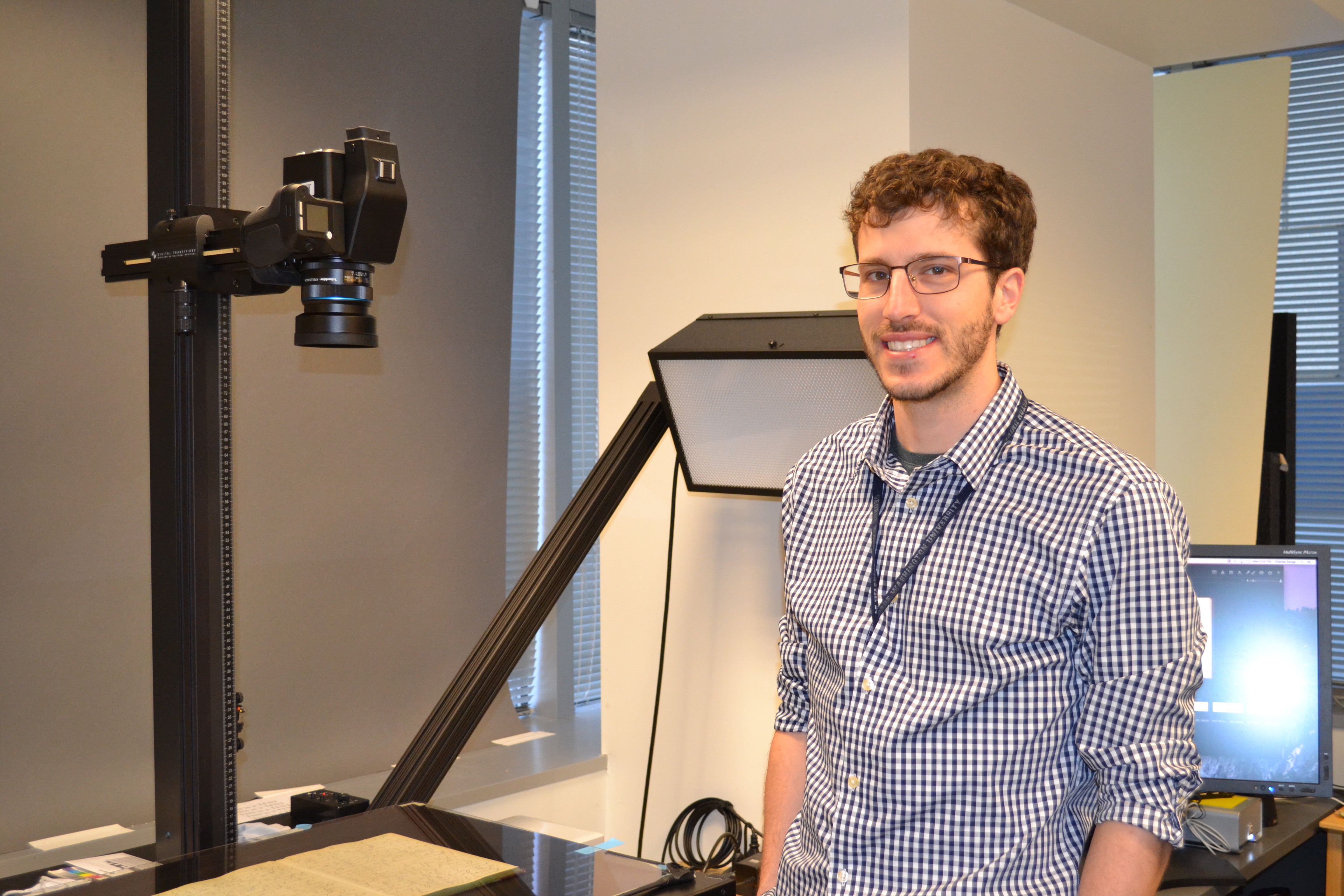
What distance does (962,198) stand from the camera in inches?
53.1

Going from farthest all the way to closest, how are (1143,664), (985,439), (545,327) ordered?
(545,327) → (985,439) → (1143,664)

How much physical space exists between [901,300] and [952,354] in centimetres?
8

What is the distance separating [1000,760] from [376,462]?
5.57 feet

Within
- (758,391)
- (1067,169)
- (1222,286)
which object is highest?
(1067,169)

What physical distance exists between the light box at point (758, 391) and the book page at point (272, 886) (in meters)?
1.11

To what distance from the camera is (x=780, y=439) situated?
85.7 inches

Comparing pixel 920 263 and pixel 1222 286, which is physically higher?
pixel 1222 286

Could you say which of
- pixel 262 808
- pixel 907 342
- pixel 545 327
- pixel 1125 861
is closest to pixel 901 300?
pixel 907 342

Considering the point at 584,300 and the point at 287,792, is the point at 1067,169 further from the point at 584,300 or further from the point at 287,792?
the point at 287,792

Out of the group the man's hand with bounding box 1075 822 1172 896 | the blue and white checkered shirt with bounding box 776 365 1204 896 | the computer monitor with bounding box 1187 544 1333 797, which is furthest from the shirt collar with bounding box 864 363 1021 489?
the computer monitor with bounding box 1187 544 1333 797

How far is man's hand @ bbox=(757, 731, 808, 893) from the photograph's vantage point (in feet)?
4.88

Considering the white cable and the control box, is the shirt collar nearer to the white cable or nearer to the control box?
the white cable

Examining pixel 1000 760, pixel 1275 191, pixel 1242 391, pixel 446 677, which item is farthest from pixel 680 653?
pixel 1275 191

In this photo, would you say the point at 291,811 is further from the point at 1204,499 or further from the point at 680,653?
the point at 1204,499
